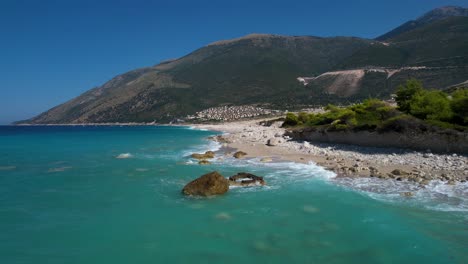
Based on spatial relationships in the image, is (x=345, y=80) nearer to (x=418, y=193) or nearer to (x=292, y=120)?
(x=292, y=120)

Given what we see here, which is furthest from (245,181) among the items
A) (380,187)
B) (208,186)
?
(380,187)

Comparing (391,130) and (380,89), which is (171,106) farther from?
(391,130)

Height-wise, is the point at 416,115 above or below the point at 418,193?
above

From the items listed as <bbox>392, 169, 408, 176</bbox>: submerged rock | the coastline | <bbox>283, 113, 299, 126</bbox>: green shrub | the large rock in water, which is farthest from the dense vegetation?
<bbox>283, 113, 299, 126</bbox>: green shrub

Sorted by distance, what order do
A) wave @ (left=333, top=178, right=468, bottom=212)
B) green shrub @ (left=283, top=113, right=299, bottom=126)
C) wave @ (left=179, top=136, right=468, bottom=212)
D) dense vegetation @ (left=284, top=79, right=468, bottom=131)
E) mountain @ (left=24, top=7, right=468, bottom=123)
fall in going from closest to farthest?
wave @ (left=333, top=178, right=468, bottom=212)
wave @ (left=179, top=136, right=468, bottom=212)
dense vegetation @ (left=284, top=79, right=468, bottom=131)
green shrub @ (left=283, top=113, right=299, bottom=126)
mountain @ (left=24, top=7, right=468, bottom=123)

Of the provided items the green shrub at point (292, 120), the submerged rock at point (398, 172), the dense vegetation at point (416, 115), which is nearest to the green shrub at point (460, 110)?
the dense vegetation at point (416, 115)

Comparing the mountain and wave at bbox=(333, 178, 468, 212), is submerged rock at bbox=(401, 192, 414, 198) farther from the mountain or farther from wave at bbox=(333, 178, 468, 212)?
the mountain
